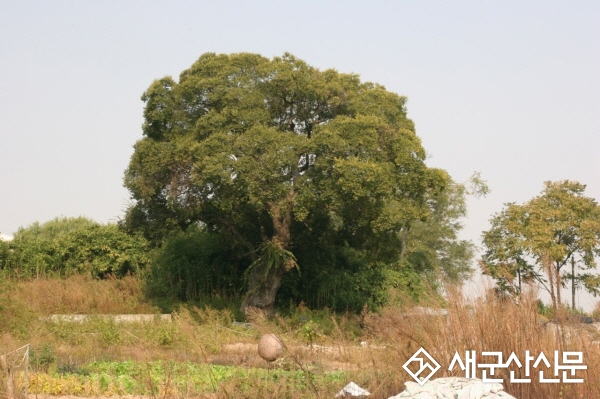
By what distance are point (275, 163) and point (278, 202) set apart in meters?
0.83

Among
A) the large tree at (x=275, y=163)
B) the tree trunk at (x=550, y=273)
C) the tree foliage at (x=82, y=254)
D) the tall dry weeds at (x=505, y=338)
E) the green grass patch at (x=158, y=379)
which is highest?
the large tree at (x=275, y=163)

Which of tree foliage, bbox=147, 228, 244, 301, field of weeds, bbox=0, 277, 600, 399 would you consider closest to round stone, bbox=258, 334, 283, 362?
field of weeds, bbox=0, 277, 600, 399

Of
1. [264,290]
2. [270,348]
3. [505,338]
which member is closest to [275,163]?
[264,290]

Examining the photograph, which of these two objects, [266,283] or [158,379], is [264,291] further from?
[158,379]

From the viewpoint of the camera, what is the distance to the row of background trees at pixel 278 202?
15.7 m

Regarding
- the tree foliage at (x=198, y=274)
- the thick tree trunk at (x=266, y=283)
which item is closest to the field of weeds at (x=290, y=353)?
the thick tree trunk at (x=266, y=283)

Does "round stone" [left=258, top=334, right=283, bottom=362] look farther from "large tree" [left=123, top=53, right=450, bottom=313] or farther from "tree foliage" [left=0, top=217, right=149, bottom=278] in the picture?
"tree foliage" [left=0, top=217, right=149, bottom=278]

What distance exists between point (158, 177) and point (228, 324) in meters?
4.04

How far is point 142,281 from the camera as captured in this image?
19984 mm

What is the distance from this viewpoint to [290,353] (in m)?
5.98

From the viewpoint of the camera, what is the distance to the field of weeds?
5.58 metres

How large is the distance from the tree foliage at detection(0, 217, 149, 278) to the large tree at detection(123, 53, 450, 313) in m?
3.09

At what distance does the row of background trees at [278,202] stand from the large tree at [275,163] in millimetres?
30

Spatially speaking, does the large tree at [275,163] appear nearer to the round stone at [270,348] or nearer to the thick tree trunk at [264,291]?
the thick tree trunk at [264,291]
